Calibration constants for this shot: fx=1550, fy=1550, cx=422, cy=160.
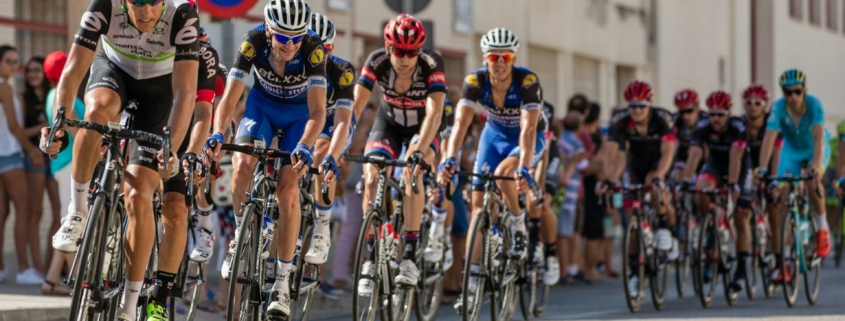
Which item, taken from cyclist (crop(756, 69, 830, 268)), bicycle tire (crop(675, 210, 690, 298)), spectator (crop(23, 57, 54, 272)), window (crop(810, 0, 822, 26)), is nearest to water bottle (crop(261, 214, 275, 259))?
spectator (crop(23, 57, 54, 272))

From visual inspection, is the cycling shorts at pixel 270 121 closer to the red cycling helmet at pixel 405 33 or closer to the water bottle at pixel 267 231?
the water bottle at pixel 267 231

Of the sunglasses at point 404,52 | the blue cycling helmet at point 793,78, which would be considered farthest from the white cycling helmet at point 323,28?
the blue cycling helmet at point 793,78

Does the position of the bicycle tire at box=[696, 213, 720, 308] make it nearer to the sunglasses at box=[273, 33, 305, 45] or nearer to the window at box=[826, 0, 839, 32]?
the sunglasses at box=[273, 33, 305, 45]

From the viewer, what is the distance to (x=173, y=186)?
26.4 feet

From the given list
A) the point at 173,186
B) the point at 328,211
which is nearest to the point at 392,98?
the point at 328,211

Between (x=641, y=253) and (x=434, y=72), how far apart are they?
3.03 metres

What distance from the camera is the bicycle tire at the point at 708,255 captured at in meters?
13.4

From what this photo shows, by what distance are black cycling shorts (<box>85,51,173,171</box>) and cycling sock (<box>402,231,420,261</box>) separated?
2.69 m

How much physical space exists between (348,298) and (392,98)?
8.39ft

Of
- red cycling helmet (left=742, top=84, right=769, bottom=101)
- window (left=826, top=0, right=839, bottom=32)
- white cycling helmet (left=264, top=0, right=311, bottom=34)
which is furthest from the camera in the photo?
window (left=826, top=0, right=839, bottom=32)

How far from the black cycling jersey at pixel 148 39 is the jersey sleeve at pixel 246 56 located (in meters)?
1.14

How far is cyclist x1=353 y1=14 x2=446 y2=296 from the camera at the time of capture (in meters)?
10.3

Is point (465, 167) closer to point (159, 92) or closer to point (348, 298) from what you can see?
point (348, 298)

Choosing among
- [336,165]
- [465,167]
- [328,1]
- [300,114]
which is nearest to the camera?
[336,165]
